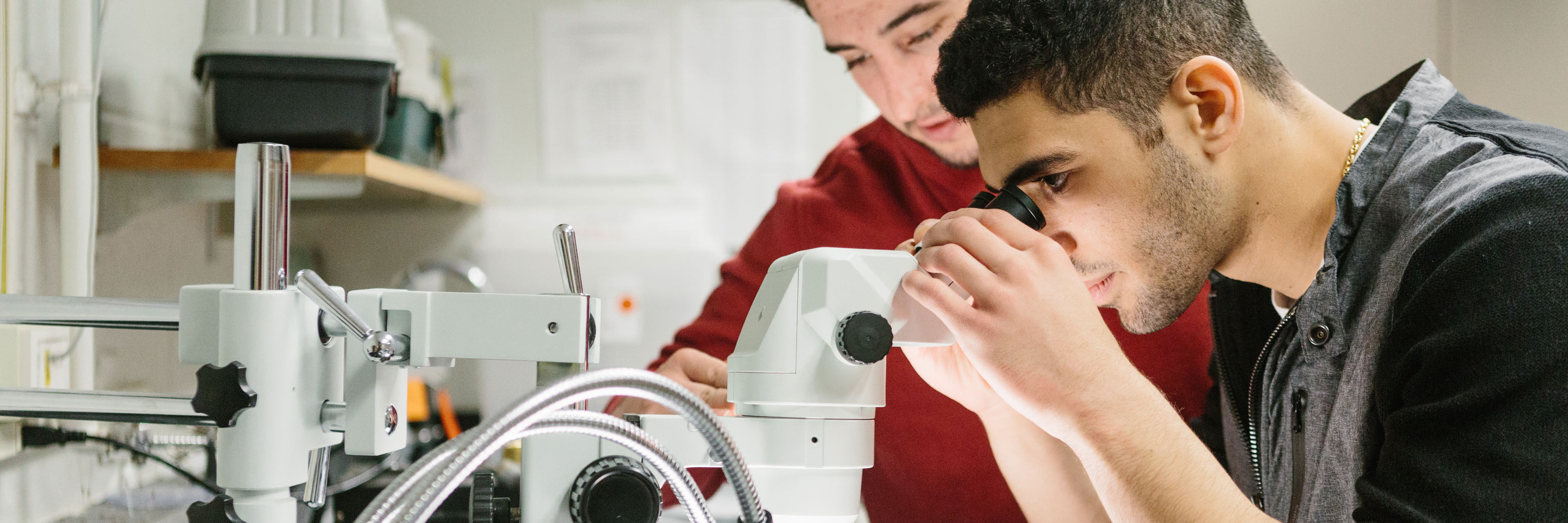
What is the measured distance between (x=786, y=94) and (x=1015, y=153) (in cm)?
135

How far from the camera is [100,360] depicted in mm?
1341

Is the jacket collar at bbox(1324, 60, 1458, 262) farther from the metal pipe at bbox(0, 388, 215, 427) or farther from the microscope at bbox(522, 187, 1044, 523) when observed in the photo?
the metal pipe at bbox(0, 388, 215, 427)

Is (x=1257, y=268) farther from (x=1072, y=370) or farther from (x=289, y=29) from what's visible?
(x=289, y=29)

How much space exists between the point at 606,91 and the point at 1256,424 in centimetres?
161

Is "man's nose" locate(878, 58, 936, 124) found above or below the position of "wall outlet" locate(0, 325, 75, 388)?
above

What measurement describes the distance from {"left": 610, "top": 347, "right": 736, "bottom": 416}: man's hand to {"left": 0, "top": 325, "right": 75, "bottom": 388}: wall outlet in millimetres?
686

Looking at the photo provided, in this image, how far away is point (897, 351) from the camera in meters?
1.30

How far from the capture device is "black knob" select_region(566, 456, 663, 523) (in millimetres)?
623

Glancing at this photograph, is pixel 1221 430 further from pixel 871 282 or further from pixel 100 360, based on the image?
pixel 100 360

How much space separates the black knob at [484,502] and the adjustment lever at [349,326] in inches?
4.1

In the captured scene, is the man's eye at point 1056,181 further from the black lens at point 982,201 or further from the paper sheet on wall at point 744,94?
the paper sheet on wall at point 744,94

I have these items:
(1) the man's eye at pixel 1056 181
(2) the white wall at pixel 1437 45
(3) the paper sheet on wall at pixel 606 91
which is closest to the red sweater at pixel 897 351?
(1) the man's eye at pixel 1056 181

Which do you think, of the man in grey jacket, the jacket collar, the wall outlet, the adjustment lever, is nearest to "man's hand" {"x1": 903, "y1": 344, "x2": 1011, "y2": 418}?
the man in grey jacket


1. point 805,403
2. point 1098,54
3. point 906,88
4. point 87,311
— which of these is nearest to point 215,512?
point 87,311
